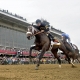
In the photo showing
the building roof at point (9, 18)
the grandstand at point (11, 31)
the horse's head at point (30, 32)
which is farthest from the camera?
the grandstand at point (11, 31)

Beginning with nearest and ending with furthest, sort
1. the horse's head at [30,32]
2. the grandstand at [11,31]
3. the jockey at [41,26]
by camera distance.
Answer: the horse's head at [30,32] < the jockey at [41,26] < the grandstand at [11,31]

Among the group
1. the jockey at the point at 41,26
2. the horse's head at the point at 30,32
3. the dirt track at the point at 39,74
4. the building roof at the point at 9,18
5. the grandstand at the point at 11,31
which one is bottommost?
the dirt track at the point at 39,74

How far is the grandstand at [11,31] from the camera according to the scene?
53.7m

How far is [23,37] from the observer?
67.1m

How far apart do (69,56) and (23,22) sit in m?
46.7

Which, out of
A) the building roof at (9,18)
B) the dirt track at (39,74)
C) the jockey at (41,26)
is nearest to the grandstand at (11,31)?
the building roof at (9,18)

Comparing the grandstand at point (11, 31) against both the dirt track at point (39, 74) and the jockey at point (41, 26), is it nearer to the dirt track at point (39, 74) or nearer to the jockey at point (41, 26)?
the jockey at point (41, 26)

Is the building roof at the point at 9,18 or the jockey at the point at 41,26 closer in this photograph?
the jockey at the point at 41,26

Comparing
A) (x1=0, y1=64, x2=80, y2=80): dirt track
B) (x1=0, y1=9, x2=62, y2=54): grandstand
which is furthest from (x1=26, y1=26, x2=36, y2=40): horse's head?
(x1=0, y1=9, x2=62, y2=54): grandstand

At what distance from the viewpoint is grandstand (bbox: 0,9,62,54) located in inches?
2112

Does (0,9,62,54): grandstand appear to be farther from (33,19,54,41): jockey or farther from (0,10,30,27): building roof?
(33,19,54,41): jockey

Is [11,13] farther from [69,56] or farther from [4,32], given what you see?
[69,56]

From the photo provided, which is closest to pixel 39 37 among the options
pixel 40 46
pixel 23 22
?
pixel 40 46

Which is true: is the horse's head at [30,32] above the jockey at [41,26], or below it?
below
